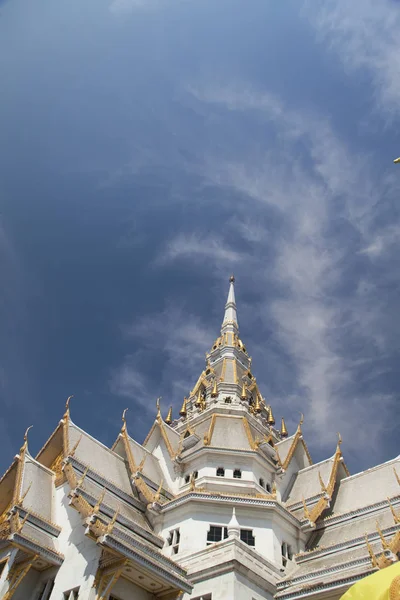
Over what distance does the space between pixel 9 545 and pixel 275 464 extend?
15501 millimetres

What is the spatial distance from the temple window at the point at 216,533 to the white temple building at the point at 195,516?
47mm

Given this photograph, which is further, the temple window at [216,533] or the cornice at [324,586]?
the temple window at [216,533]

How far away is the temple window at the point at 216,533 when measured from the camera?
24877mm

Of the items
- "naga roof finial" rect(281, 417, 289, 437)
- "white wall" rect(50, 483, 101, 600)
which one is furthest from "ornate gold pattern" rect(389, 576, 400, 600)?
"naga roof finial" rect(281, 417, 289, 437)

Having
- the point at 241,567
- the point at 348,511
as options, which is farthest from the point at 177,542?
the point at 348,511

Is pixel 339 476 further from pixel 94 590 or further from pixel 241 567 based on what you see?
pixel 94 590

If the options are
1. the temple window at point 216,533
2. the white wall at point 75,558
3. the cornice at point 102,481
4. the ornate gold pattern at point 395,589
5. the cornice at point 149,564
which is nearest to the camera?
the ornate gold pattern at point 395,589

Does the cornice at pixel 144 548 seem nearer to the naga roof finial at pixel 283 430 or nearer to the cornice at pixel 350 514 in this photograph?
the cornice at pixel 350 514

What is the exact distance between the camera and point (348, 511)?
26.9 meters

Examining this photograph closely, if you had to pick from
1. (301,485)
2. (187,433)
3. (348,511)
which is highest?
(187,433)

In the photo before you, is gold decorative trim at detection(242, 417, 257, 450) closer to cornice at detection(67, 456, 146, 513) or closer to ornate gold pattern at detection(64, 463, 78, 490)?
cornice at detection(67, 456, 146, 513)

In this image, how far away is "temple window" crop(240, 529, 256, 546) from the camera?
25.0m

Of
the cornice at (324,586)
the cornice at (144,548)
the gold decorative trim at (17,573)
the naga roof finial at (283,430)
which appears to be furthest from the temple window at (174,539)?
the naga roof finial at (283,430)

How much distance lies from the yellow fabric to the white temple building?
11.0m
